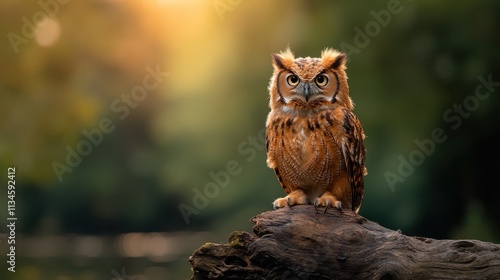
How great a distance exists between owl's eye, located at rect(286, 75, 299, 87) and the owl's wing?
18cm

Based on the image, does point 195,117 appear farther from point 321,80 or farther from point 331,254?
point 331,254

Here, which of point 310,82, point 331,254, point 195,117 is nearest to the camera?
point 331,254

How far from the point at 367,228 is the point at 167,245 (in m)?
2.72

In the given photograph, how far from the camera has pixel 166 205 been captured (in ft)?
14.1

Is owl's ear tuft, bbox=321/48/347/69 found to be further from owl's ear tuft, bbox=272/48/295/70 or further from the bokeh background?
the bokeh background

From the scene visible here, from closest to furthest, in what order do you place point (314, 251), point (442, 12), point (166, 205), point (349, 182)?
point (314, 251)
point (349, 182)
point (442, 12)
point (166, 205)

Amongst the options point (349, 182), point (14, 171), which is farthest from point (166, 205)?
point (349, 182)

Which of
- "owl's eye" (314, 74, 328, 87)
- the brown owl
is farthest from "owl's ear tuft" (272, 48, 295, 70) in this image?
"owl's eye" (314, 74, 328, 87)

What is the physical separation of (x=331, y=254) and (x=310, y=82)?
0.54m

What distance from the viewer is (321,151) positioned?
6.50 ft

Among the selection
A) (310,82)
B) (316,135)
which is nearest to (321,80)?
(310,82)

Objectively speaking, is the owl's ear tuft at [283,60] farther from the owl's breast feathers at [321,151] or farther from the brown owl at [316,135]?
the owl's breast feathers at [321,151]

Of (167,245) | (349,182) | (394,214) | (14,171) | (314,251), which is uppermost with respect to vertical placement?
(14,171)

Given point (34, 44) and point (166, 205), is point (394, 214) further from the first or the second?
point (34, 44)
